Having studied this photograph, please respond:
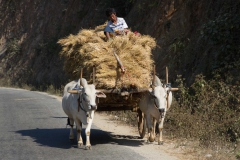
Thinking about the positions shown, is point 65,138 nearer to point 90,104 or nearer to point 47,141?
point 47,141

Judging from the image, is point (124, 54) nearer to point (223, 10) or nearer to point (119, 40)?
point (119, 40)

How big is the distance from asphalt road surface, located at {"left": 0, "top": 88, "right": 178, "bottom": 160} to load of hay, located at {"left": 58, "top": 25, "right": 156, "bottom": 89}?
126 cm

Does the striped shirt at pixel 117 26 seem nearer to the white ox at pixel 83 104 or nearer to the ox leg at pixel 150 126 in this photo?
the white ox at pixel 83 104

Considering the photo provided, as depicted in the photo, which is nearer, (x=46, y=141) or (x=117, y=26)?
(x=46, y=141)

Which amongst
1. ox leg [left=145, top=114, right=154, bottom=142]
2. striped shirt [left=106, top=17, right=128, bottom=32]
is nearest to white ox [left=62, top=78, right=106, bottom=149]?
ox leg [left=145, top=114, right=154, bottom=142]

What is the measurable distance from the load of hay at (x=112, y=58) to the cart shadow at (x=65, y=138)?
132 cm

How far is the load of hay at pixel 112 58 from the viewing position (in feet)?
31.8

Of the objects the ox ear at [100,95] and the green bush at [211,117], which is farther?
the green bush at [211,117]

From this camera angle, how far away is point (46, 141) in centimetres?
1059

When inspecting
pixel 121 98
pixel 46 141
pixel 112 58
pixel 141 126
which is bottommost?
pixel 46 141

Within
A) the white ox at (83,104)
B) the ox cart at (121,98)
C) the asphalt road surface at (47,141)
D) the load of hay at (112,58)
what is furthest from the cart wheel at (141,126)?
the white ox at (83,104)

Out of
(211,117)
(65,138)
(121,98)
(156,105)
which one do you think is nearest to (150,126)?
(156,105)

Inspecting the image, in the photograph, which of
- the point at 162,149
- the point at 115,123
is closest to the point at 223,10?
the point at 115,123

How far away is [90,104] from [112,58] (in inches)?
44.2
